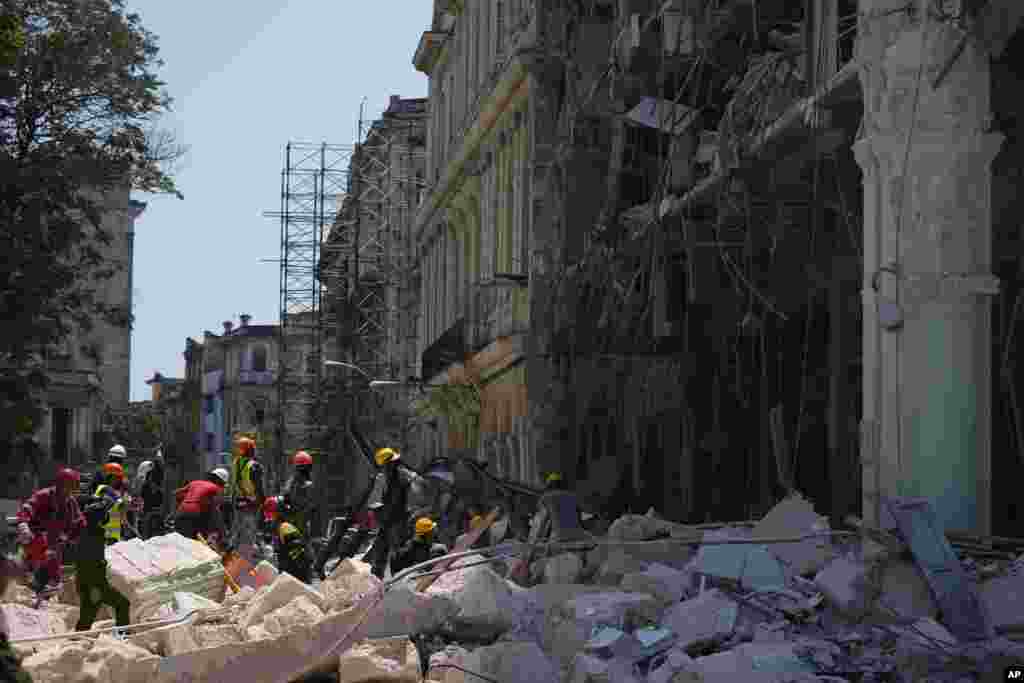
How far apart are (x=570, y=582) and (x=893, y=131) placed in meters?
3.79

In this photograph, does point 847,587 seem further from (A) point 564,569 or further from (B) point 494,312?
(B) point 494,312

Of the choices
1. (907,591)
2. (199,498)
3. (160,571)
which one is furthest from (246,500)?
(907,591)

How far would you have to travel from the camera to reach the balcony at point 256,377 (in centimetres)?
9899

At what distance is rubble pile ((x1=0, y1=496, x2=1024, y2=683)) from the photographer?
32.3ft

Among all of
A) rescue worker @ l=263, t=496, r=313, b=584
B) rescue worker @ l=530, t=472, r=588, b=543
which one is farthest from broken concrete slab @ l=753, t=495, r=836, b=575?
rescue worker @ l=263, t=496, r=313, b=584

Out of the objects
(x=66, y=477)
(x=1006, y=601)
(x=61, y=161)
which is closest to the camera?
(x=1006, y=601)

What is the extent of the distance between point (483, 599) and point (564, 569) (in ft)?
4.91

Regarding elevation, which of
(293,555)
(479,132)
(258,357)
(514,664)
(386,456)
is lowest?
(514,664)

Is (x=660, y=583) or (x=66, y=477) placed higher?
(x=66, y=477)

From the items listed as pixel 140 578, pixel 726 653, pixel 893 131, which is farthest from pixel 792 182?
pixel 726 653

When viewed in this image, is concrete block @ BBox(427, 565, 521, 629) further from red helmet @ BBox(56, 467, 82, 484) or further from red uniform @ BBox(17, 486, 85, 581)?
red uniform @ BBox(17, 486, 85, 581)

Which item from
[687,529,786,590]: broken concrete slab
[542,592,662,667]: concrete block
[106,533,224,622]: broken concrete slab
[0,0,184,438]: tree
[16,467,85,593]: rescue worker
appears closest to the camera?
[542,592,662,667]: concrete block

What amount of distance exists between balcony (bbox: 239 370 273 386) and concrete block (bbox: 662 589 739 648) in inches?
3494

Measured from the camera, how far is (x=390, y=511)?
17.7m
